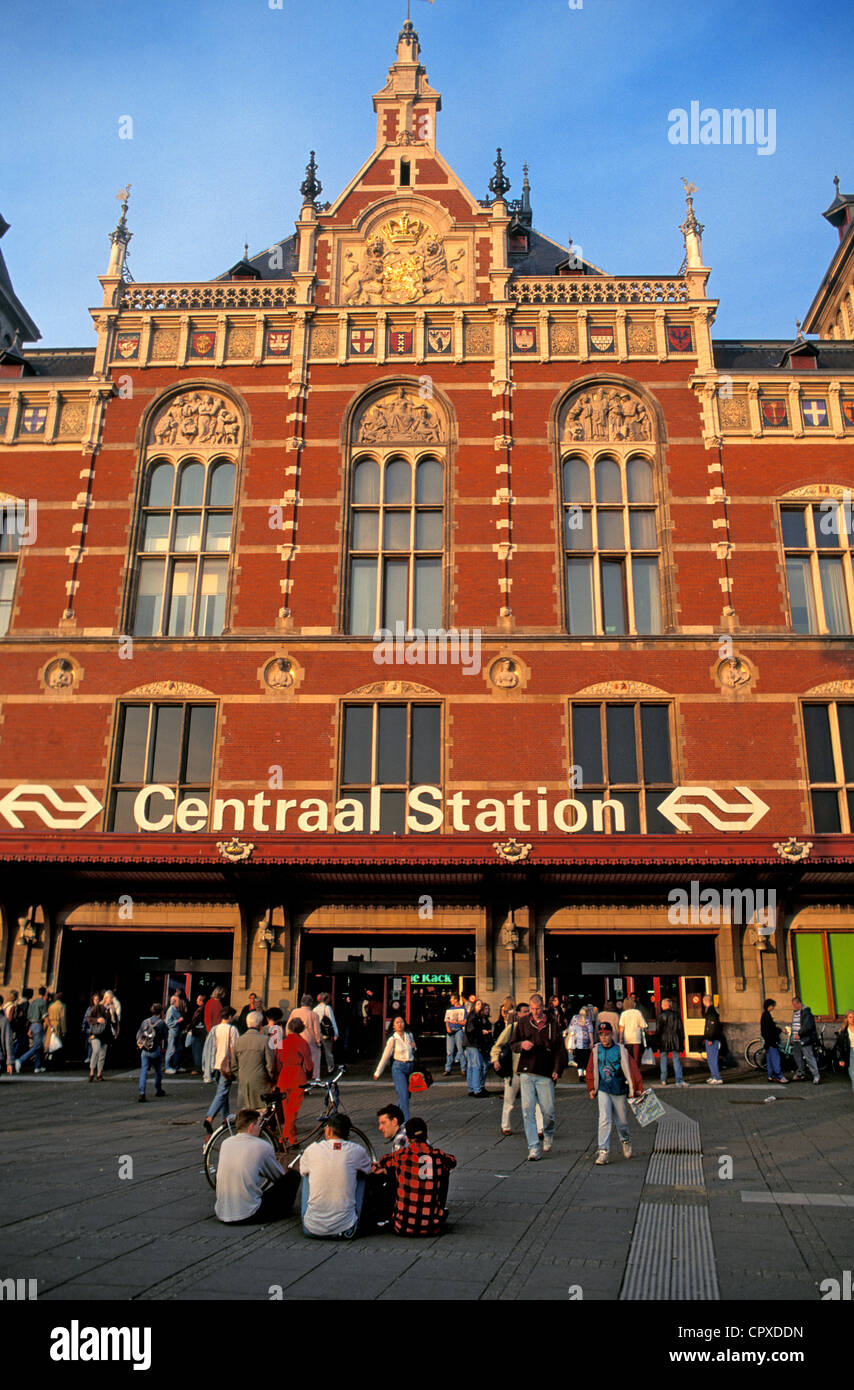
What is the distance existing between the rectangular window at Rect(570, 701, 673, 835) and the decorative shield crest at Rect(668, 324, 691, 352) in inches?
399

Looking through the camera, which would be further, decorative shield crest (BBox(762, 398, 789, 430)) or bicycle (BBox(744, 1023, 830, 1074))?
decorative shield crest (BBox(762, 398, 789, 430))

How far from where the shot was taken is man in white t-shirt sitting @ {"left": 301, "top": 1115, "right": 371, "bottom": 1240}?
7637 mm

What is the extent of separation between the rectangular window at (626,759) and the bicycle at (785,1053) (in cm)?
487

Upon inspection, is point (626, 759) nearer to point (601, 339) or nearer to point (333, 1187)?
point (601, 339)

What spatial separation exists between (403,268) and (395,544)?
833cm

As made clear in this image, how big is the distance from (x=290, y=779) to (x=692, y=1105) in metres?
11.7

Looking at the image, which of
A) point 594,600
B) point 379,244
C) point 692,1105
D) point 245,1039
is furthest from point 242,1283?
point 379,244

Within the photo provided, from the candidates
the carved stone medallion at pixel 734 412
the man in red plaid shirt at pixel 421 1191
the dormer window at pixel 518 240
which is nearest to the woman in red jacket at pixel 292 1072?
the man in red plaid shirt at pixel 421 1191

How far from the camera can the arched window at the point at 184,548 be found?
84.1 ft

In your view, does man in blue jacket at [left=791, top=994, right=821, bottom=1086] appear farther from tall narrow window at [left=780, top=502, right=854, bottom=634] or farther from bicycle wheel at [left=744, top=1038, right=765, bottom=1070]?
tall narrow window at [left=780, top=502, right=854, bottom=634]

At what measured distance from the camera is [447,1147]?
40.4 ft

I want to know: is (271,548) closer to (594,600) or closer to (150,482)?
(150,482)

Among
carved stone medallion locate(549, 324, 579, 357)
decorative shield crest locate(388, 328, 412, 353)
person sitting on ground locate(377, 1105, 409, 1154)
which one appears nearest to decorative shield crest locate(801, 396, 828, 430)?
carved stone medallion locate(549, 324, 579, 357)

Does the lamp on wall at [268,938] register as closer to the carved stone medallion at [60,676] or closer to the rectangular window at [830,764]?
the carved stone medallion at [60,676]
